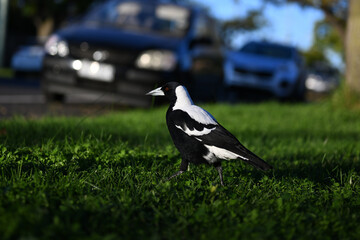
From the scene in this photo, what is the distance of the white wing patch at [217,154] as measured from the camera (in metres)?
3.34

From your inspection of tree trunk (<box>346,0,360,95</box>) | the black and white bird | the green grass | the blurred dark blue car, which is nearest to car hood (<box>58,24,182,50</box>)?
the blurred dark blue car

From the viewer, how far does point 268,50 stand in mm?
15375

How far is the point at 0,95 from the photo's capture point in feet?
33.7

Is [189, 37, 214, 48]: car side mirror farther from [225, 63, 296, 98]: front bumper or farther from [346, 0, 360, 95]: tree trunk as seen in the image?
[225, 63, 296, 98]: front bumper

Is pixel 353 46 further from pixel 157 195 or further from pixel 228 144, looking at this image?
pixel 157 195

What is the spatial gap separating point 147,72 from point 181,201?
16.2 feet

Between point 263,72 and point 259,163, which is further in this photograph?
point 263,72

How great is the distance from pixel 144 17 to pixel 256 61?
606 cm

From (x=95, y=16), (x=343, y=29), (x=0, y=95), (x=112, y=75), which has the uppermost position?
(x=343, y=29)

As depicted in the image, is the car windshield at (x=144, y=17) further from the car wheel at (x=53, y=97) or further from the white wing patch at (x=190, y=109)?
the white wing patch at (x=190, y=109)

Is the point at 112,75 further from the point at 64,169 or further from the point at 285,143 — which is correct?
the point at 64,169

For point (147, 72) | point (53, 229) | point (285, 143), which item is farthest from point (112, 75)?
point (53, 229)

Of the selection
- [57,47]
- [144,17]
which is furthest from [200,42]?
[57,47]

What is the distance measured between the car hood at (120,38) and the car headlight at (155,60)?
0.32 feet
